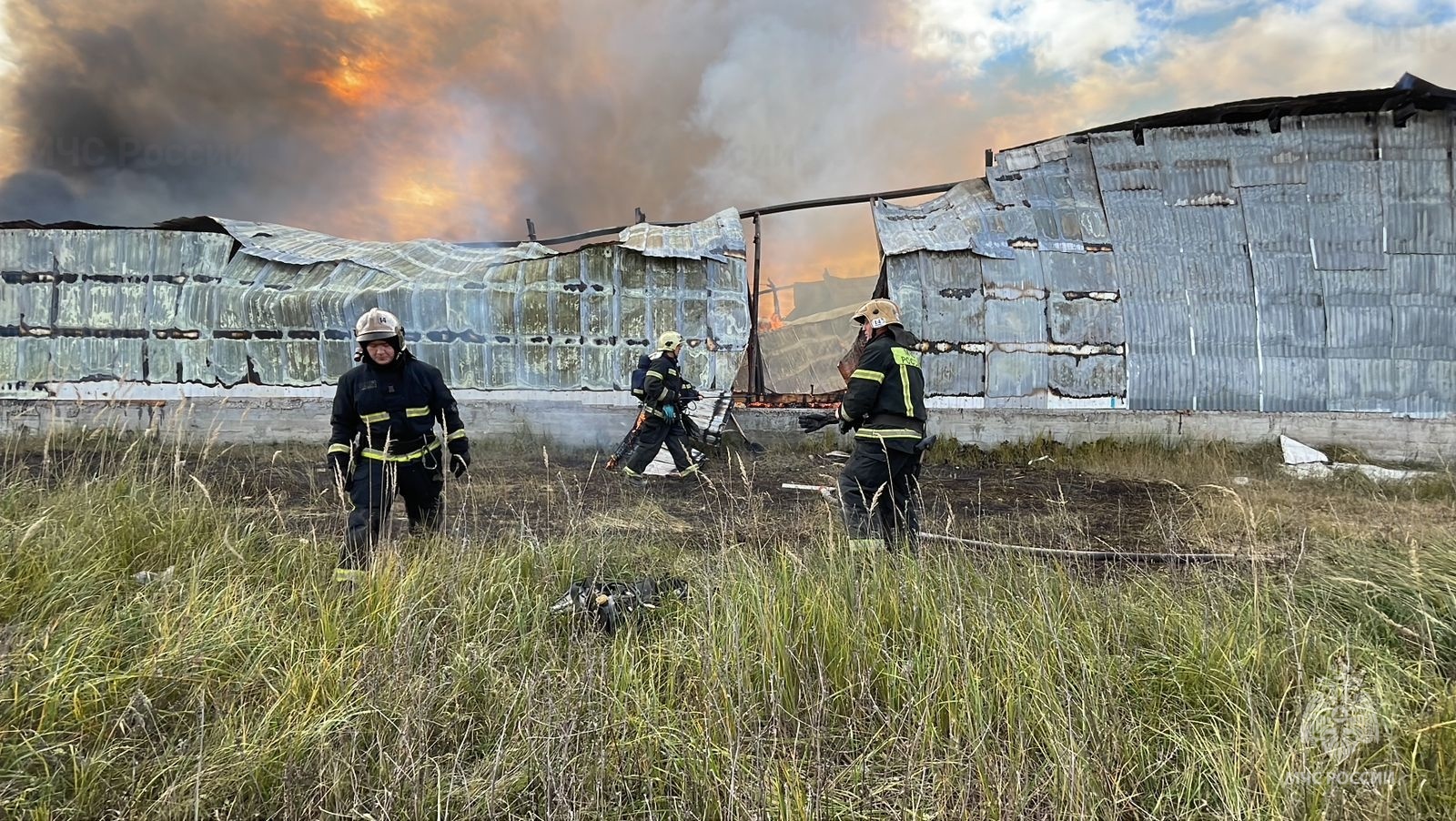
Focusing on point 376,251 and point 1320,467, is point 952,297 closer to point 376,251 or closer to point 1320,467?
point 1320,467

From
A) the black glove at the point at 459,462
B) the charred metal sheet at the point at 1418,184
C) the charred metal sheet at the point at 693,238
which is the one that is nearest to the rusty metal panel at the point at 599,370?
the charred metal sheet at the point at 693,238

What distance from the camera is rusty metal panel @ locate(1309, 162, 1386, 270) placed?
1109cm

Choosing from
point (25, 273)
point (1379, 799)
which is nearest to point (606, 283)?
point (25, 273)

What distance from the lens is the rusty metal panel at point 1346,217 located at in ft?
36.4

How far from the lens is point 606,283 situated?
11906 mm

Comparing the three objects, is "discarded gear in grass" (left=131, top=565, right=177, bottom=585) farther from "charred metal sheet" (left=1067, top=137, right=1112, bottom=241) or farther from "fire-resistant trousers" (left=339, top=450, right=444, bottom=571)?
"charred metal sheet" (left=1067, top=137, right=1112, bottom=241)

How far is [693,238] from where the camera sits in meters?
12.2

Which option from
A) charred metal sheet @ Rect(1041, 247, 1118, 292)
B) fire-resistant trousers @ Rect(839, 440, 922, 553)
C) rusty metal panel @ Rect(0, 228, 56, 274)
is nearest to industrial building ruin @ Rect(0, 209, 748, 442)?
A: rusty metal panel @ Rect(0, 228, 56, 274)

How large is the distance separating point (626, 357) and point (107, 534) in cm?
843

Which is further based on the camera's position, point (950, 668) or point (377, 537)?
point (377, 537)

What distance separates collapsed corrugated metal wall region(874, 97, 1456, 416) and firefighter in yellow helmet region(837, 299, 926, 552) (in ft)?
22.8

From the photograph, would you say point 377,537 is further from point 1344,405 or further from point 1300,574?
point 1344,405

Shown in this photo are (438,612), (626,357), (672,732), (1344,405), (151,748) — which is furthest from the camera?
(626,357)

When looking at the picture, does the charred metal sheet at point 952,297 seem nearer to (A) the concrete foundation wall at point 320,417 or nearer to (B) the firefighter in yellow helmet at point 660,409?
(B) the firefighter in yellow helmet at point 660,409
